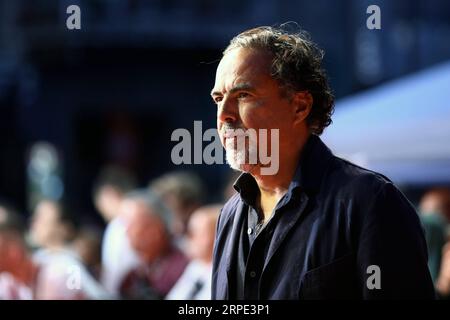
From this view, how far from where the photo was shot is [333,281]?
6.41 ft

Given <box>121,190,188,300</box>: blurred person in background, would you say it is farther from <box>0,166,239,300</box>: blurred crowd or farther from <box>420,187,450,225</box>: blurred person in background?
<box>420,187,450,225</box>: blurred person in background

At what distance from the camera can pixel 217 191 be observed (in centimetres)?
1098

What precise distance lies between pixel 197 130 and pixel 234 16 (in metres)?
9.92

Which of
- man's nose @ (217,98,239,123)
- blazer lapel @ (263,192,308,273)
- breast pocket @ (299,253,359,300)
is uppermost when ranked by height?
man's nose @ (217,98,239,123)

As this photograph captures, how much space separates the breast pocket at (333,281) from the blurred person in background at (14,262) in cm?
246

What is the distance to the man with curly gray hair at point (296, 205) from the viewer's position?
1.94 meters

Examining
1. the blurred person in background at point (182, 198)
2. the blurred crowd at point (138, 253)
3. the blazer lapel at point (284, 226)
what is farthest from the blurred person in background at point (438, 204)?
the blazer lapel at point (284, 226)

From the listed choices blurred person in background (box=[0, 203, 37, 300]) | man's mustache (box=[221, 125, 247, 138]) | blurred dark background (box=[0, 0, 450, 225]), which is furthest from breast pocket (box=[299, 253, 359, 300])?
blurred dark background (box=[0, 0, 450, 225])

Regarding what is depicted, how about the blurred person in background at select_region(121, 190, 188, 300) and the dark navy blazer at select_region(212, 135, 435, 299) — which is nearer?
the dark navy blazer at select_region(212, 135, 435, 299)

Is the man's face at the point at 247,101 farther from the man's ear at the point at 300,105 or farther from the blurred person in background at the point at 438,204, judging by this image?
the blurred person in background at the point at 438,204

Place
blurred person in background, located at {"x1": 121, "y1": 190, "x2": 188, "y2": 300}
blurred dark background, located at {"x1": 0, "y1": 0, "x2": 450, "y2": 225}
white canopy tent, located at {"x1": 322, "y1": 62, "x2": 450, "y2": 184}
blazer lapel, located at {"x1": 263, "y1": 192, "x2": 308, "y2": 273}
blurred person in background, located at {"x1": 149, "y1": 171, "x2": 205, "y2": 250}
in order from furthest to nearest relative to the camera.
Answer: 1. blurred dark background, located at {"x1": 0, "y1": 0, "x2": 450, "y2": 225}
2. blurred person in background, located at {"x1": 149, "y1": 171, "x2": 205, "y2": 250}
3. white canopy tent, located at {"x1": 322, "y1": 62, "x2": 450, "y2": 184}
4. blurred person in background, located at {"x1": 121, "y1": 190, "x2": 188, "y2": 300}
5. blazer lapel, located at {"x1": 263, "y1": 192, "x2": 308, "y2": 273}

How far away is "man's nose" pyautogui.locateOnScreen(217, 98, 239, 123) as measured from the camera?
6.84ft

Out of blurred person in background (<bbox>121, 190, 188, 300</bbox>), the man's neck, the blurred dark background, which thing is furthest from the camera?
the blurred dark background
